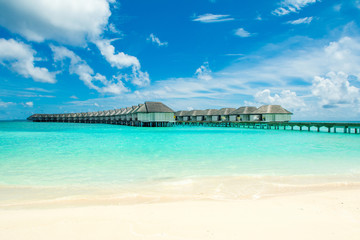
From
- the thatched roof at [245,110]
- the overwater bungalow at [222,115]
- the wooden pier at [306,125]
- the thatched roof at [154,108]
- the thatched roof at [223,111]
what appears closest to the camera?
the wooden pier at [306,125]

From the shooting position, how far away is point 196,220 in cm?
322

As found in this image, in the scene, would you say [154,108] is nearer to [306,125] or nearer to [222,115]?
[222,115]

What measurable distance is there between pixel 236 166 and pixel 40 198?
5.78 meters

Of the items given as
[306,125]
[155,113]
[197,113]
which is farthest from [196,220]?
[197,113]

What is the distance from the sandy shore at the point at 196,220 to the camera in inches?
109

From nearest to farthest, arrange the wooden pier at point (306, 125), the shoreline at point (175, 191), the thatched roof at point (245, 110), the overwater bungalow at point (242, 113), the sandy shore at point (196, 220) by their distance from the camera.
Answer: the sandy shore at point (196, 220), the shoreline at point (175, 191), the wooden pier at point (306, 125), the overwater bungalow at point (242, 113), the thatched roof at point (245, 110)

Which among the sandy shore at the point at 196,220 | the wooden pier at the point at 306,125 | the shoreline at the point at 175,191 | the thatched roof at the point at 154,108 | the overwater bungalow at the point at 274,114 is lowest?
the shoreline at the point at 175,191

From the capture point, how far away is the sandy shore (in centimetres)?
278

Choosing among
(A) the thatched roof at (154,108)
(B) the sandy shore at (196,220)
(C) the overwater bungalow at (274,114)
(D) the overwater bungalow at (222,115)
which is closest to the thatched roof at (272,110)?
(C) the overwater bungalow at (274,114)

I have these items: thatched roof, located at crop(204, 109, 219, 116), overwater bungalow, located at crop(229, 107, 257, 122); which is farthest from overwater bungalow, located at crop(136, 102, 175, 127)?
thatched roof, located at crop(204, 109, 219, 116)

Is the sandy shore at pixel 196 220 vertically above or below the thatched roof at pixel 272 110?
below

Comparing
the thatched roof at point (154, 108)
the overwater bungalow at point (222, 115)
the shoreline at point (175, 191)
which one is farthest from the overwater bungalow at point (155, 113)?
the shoreline at point (175, 191)

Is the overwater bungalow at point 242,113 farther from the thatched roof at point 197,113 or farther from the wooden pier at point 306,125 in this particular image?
the thatched roof at point 197,113

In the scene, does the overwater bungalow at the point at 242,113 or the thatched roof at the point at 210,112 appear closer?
the overwater bungalow at the point at 242,113
